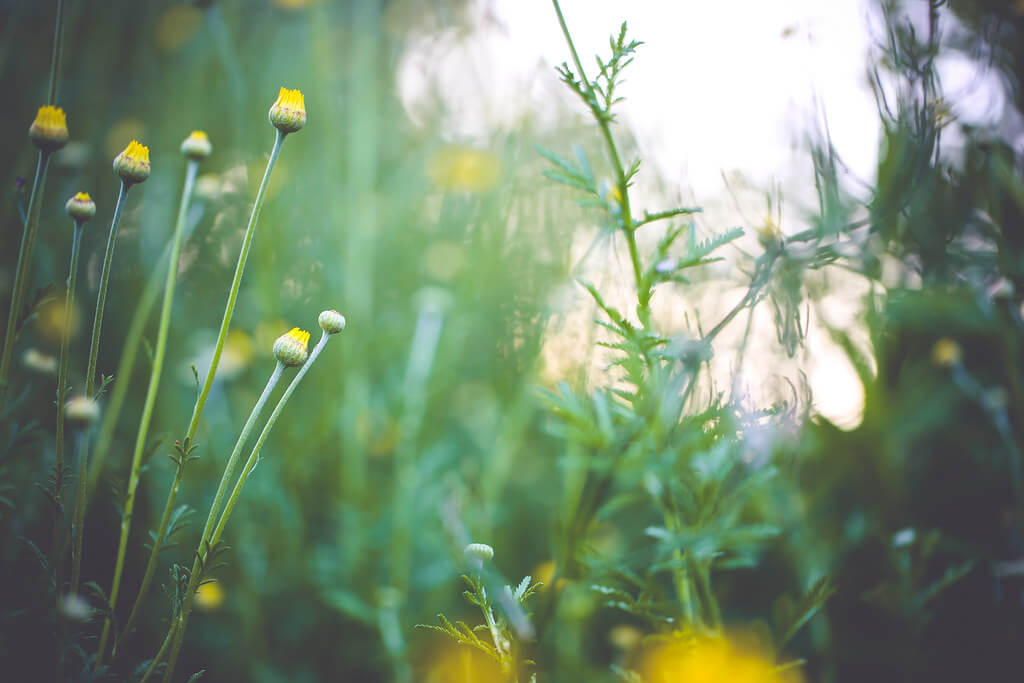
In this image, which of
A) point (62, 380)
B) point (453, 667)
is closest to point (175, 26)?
point (62, 380)

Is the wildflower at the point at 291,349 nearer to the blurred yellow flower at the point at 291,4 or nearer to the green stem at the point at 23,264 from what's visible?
the green stem at the point at 23,264

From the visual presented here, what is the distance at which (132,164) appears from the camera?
12.1 inches

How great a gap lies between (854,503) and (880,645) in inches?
6.9

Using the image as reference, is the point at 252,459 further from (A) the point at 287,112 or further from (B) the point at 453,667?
(B) the point at 453,667

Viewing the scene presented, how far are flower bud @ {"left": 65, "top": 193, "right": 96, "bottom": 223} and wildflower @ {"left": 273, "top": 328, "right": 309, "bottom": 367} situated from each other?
0.13 metres

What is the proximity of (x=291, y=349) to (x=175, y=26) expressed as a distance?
52.9 inches

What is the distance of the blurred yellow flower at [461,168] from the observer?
1.14 metres

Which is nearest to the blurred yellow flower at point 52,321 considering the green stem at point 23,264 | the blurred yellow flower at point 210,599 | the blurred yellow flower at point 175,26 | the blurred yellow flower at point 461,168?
the blurred yellow flower at point 210,599

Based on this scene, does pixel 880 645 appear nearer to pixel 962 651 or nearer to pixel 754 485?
pixel 962 651

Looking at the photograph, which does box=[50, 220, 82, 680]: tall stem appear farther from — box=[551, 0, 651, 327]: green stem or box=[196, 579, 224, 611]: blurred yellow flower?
box=[196, 579, 224, 611]: blurred yellow flower

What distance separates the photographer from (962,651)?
567 mm

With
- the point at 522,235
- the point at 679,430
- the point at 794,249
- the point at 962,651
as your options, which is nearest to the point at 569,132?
the point at 522,235

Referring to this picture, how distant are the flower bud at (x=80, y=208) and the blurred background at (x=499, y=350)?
0.23 feet

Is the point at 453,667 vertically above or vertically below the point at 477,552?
below
